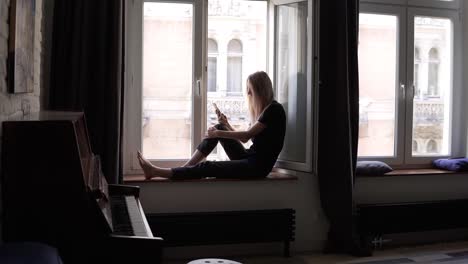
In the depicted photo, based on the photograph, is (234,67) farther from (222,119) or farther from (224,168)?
(224,168)

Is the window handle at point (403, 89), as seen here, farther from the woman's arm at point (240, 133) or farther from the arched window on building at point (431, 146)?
the woman's arm at point (240, 133)

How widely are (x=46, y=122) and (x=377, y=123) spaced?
11.4ft

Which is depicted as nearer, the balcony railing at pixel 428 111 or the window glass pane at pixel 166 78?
the window glass pane at pixel 166 78

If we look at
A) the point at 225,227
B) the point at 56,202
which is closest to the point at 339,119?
the point at 225,227

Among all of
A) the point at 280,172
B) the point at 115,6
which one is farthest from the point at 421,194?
the point at 115,6

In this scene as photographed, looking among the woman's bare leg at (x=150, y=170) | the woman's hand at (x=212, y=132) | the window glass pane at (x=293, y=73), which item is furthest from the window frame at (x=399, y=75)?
the woman's bare leg at (x=150, y=170)

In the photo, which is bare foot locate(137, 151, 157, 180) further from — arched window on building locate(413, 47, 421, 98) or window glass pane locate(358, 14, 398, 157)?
arched window on building locate(413, 47, 421, 98)

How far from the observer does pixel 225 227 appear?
375 centimetres

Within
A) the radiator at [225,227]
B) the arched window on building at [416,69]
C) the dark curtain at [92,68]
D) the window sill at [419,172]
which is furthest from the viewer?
the arched window on building at [416,69]

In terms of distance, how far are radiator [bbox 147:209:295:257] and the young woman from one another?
11.5 inches

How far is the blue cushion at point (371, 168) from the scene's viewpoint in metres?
4.23

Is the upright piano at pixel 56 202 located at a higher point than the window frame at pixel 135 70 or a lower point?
lower

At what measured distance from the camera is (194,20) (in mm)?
4043

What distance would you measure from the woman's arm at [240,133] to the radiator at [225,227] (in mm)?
557
